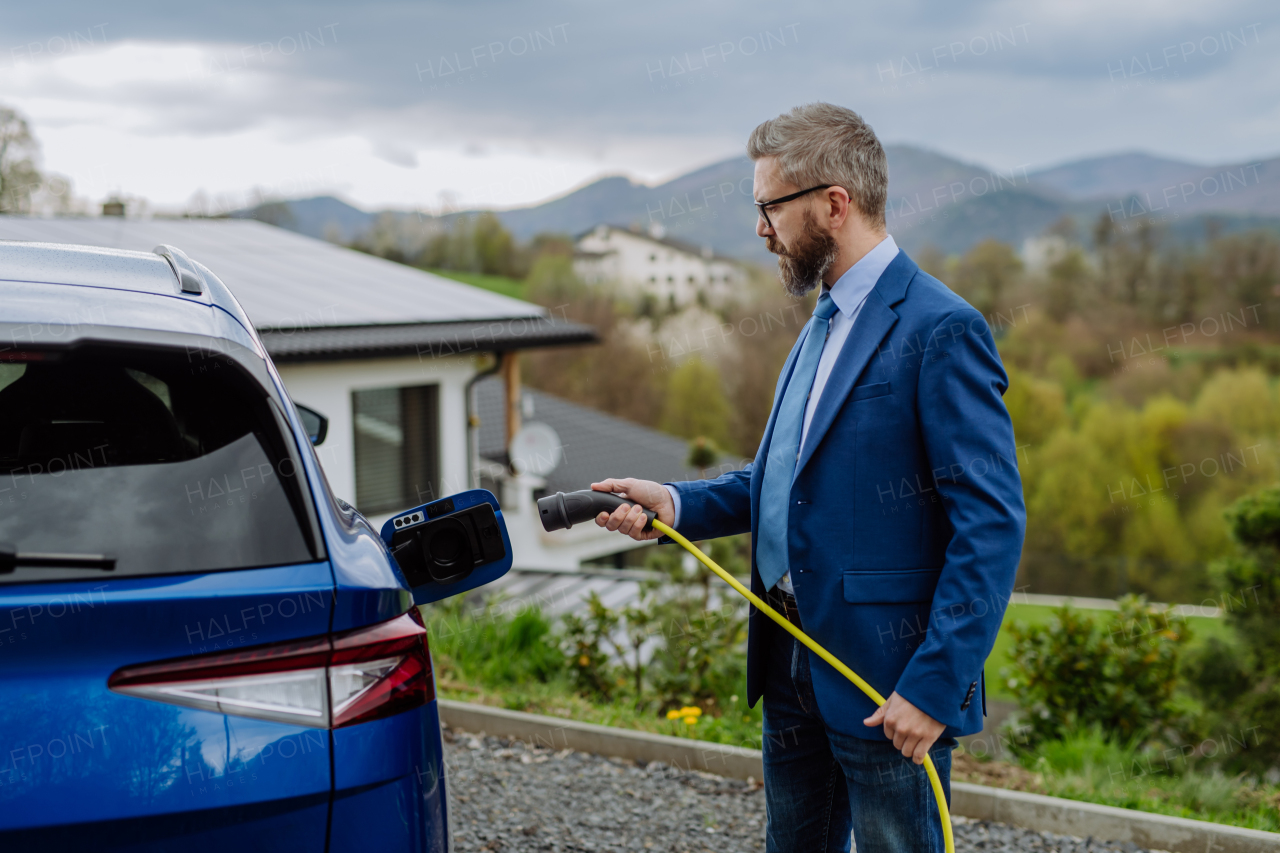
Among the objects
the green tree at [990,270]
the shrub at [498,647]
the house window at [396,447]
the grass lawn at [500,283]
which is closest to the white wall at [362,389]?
the house window at [396,447]

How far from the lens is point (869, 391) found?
199 centimetres

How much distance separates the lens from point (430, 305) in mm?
15055

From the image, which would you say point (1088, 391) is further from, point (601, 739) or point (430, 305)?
point (601, 739)

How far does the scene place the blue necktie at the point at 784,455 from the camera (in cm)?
215

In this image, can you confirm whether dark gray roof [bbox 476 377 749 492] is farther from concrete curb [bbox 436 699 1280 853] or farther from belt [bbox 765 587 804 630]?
belt [bbox 765 587 804 630]

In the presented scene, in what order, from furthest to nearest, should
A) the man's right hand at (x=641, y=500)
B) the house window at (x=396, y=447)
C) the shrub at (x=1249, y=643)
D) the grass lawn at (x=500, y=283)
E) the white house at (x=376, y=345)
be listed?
the grass lawn at (x=500, y=283) < the house window at (x=396, y=447) < the white house at (x=376, y=345) < the shrub at (x=1249, y=643) < the man's right hand at (x=641, y=500)

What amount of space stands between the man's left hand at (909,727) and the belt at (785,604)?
0.33 metres

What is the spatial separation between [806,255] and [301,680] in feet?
4.27

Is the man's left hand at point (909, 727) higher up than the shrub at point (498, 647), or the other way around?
the man's left hand at point (909, 727)

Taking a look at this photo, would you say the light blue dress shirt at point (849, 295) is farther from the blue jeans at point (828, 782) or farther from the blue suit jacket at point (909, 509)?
the blue jeans at point (828, 782)

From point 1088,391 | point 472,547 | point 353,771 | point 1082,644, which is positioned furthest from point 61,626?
point 1088,391

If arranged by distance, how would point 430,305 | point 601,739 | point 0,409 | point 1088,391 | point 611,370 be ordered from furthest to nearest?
1. point 1088,391
2. point 611,370
3. point 430,305
4. point 601,739
5. point 0,409

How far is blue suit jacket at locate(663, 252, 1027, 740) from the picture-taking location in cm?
184

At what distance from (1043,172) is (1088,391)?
56.6m
